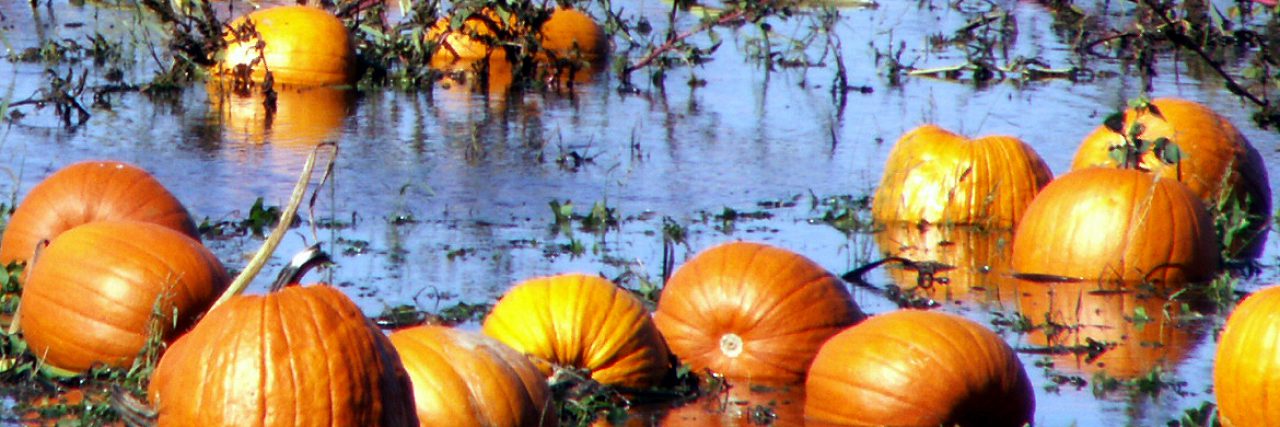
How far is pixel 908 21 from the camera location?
17875 mm

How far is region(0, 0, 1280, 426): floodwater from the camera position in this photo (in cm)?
718

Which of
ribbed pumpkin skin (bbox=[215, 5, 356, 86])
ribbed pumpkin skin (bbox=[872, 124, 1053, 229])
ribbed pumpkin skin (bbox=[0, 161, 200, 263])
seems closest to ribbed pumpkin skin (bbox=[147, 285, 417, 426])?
ribbed pumpkin skin (bbox=[0, 161, 200, 263])

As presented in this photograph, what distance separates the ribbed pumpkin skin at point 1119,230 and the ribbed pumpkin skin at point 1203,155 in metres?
1.00

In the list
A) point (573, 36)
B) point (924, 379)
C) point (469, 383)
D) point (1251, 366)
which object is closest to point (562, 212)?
point (924, 379)

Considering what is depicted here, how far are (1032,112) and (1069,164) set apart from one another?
2.16m

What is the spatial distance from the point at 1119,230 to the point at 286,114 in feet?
19.3

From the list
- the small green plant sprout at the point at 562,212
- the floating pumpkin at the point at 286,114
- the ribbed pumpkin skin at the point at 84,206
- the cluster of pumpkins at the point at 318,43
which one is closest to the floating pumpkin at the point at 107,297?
the ribbed pumpkin skin at the point at 84,206

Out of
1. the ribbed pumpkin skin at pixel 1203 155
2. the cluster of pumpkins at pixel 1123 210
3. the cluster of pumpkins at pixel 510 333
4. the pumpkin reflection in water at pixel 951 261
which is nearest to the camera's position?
the cluster of pumpkins at pixel 510 333

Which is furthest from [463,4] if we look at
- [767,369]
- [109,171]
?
[767,369]

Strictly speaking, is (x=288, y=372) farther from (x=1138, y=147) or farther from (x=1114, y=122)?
(x=1138, y=147)

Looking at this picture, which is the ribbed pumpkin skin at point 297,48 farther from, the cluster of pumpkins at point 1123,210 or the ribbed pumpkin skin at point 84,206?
the ribbed pumpkin skin at point 84,206

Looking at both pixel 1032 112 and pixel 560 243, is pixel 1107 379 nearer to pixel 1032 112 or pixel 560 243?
pixel 560 243

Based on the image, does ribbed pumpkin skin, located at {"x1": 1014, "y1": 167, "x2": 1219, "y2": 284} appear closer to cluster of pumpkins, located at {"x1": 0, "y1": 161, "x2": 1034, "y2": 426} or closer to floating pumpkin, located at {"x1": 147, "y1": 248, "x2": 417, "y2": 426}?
cluster of pumpkins, located at {"x1": 0, "y1": 161, "x2": 1034, "y2": 426}

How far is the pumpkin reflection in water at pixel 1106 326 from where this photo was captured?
6297 millimetres
